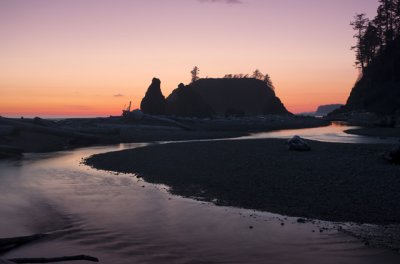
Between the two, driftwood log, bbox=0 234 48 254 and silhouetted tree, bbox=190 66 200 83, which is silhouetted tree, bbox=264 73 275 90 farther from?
driftwood log, bbox=0 234 48 254

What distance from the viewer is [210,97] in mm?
167625

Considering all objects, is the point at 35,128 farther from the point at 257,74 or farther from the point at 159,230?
the point at 257,74

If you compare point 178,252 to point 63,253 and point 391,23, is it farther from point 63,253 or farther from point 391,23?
point 391,23

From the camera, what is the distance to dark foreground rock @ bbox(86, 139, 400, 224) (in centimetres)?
1158

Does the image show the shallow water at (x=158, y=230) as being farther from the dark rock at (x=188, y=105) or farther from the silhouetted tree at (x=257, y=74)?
the silhouetted tree at (x=257, y=74)

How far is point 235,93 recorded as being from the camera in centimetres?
17262

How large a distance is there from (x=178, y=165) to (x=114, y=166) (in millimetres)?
3653

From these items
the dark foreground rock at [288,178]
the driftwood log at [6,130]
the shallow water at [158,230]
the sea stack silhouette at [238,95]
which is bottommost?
the shallow water at [158,230]

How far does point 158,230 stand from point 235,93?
6477 inches

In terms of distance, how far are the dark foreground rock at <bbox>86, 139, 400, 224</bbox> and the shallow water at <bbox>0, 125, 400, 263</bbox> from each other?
3.55 ft

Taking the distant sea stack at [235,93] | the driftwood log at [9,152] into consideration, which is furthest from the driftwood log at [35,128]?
the distant sea stack at [235,93]

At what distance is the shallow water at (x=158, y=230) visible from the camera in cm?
808

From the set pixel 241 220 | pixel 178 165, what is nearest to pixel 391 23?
pixel 178 165

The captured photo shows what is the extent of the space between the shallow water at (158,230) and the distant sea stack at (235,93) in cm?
15162
